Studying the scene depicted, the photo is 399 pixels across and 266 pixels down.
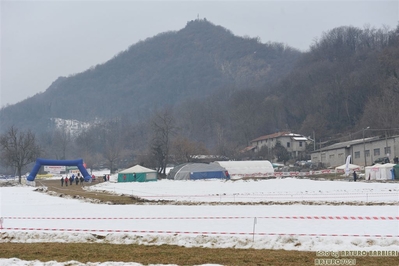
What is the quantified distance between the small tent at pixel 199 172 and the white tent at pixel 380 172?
23.8 metres

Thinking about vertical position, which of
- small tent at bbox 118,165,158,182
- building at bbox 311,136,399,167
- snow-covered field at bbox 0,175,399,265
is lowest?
snow-covered field at bbox 0,175,399,265

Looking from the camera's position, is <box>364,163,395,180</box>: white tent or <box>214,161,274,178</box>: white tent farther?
<box>214,161,274,178</box>: white tent

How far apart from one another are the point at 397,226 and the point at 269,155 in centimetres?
9552

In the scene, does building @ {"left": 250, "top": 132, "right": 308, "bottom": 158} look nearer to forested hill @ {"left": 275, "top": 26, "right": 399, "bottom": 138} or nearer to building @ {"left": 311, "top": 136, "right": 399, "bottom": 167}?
forested hill @ {"left": 275, "top": 26, "right": 399, "bottom": 138}

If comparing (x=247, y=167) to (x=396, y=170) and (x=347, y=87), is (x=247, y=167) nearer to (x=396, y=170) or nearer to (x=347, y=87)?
(x=396, y=170)

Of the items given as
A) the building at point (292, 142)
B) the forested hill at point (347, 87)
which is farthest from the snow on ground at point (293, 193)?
the building at point (292, 142)

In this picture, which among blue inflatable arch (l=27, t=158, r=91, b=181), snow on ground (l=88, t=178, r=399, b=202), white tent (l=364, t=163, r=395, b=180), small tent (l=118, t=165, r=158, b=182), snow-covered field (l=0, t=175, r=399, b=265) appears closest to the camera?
snow-covered field (l=0, t=175, r=399, b=265)

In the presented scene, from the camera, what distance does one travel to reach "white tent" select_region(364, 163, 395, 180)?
169ft

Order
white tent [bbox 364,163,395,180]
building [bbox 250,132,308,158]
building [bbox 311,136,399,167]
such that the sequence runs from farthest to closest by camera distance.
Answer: building [bbox 250,132,308,158], building [bbox 311,136,399,167], white tent [bbox 364,163,395,180]

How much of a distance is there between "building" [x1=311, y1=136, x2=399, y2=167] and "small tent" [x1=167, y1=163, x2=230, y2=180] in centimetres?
2414

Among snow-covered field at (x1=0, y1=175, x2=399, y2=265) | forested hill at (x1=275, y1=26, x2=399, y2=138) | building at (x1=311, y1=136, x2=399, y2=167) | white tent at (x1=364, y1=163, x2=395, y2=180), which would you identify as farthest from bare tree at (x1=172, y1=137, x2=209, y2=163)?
snow-covered field at (x1=0, y1=175, x2=399, y2=265)

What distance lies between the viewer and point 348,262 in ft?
38.5

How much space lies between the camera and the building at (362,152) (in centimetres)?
7544

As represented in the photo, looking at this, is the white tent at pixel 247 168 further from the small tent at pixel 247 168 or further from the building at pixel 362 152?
the building at pixel 362 152
